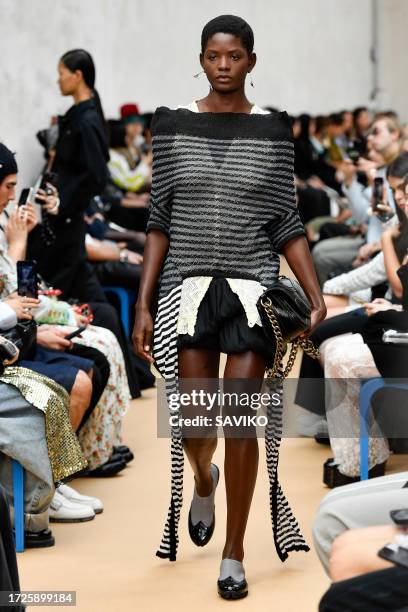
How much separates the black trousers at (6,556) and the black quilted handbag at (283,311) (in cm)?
125

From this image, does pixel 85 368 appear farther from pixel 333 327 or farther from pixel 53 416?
pixel 333 327

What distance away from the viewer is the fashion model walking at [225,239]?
13.8 ft

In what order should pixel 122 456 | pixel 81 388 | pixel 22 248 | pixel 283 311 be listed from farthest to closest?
pixel 122 456, pixel 22 248, pixel 81 388, pixel 283 311

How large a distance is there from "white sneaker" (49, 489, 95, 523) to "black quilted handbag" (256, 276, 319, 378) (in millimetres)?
1351

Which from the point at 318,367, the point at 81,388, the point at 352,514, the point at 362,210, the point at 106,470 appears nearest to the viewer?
the point at 352,514

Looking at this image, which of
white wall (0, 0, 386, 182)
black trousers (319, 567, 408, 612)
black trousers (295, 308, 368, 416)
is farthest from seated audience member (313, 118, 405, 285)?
black trousers (319, 567, 408, 612)

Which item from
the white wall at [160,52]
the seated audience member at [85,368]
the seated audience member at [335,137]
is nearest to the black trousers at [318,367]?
the seated audience member at [85,368]

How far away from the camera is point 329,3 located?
63.6ft

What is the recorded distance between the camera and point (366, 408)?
17.3 feet

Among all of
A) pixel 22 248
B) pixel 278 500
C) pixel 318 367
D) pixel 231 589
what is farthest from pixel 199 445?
pixel 318 367

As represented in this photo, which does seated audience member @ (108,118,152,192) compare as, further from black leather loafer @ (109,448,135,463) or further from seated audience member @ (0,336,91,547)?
seated audience member @ (0,336,91,547)

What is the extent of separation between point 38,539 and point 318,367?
208 centimetres

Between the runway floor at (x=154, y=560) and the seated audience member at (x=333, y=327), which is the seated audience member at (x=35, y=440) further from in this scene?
the seated audience member at (x=333, y=327)

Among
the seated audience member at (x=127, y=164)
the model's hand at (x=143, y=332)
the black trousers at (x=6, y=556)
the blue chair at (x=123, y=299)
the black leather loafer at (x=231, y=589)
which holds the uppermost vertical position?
the seated audience member at (x=127, y=164)
